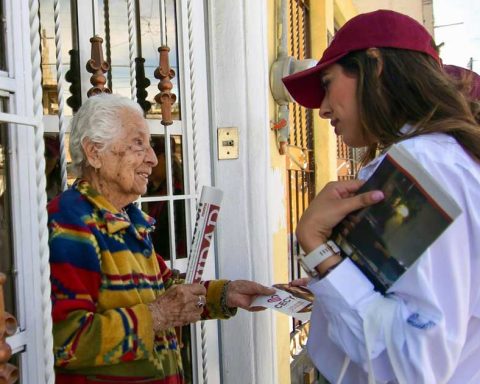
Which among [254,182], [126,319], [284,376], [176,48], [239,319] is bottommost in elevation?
[284,376]

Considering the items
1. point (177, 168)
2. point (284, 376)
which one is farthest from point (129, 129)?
point (284, 376)

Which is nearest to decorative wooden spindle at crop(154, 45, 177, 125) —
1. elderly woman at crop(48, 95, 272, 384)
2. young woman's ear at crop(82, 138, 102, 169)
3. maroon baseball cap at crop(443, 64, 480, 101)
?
elderly woman at crop(48, 95, 272, 384)

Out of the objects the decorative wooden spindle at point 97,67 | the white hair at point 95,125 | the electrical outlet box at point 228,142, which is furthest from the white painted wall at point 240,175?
the white hair at point 95,125

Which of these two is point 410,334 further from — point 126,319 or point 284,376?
point 284,376

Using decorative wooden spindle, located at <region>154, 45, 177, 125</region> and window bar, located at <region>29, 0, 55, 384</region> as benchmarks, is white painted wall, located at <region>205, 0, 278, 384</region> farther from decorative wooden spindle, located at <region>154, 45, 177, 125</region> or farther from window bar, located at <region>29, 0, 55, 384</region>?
window bar, located at <region>29, 0, 55, 384</region>

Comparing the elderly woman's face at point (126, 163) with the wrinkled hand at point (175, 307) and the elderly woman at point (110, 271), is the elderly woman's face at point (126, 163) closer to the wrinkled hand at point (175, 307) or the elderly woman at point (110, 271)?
the elderly woman at point (110, 271)

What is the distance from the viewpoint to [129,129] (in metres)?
1.64

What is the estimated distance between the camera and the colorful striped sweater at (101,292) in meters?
1.35

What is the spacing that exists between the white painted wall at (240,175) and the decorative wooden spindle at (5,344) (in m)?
1.51

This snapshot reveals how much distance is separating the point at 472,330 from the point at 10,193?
1045mm

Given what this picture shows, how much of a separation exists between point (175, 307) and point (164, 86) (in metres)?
1.06

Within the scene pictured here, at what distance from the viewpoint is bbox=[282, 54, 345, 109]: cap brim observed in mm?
1413

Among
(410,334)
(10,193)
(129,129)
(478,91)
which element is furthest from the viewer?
(129,129)

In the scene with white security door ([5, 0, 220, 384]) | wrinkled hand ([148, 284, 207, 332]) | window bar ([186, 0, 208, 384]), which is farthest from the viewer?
window bar ([186, 0, 208, 384])
